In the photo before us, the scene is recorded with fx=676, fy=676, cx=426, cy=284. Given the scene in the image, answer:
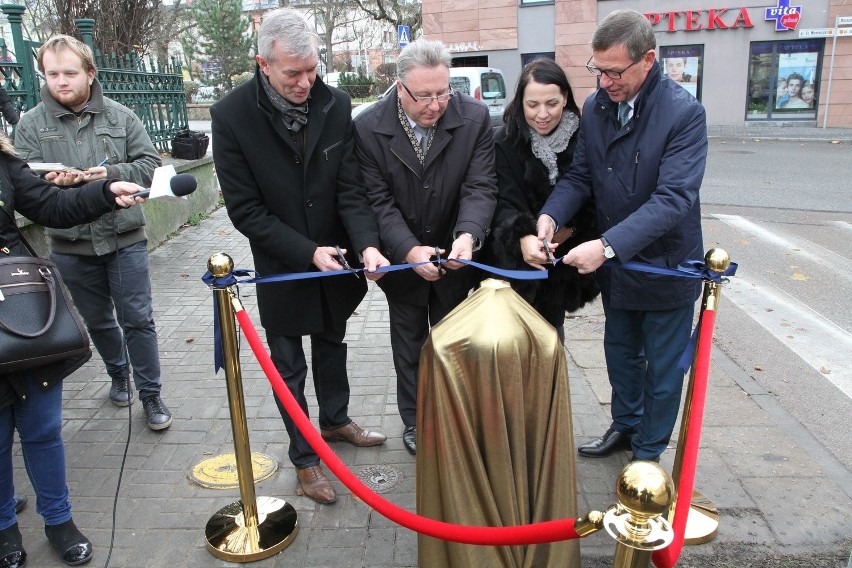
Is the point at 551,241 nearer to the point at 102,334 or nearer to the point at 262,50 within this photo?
the point at 262,50

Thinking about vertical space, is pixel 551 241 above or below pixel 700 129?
below

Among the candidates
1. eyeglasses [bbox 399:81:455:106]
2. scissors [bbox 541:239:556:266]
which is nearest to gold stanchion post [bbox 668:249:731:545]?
scissors [bbox 541:239:556:266]

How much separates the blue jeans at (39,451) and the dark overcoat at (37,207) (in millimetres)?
53

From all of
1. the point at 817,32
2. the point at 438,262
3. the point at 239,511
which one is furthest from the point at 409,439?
the point at 817,32

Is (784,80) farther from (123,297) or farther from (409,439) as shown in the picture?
(123,297)

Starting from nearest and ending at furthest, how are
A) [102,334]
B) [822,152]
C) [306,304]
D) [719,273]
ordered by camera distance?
[719,273] → [306,304] → [102,334] → [822,152]

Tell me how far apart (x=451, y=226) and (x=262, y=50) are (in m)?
1.24

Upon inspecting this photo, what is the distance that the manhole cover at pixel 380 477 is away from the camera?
11.2 ft

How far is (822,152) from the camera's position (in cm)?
1537

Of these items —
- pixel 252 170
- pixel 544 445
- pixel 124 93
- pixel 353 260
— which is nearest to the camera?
pixel 544 445

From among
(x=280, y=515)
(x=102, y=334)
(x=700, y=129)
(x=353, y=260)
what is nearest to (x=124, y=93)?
(x=102, y=334)

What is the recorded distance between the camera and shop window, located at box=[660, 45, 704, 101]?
20.9 meters

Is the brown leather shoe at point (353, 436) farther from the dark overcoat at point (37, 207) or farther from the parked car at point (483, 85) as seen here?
the parked car at point (483, 85)

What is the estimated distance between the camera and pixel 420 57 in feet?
9.90
